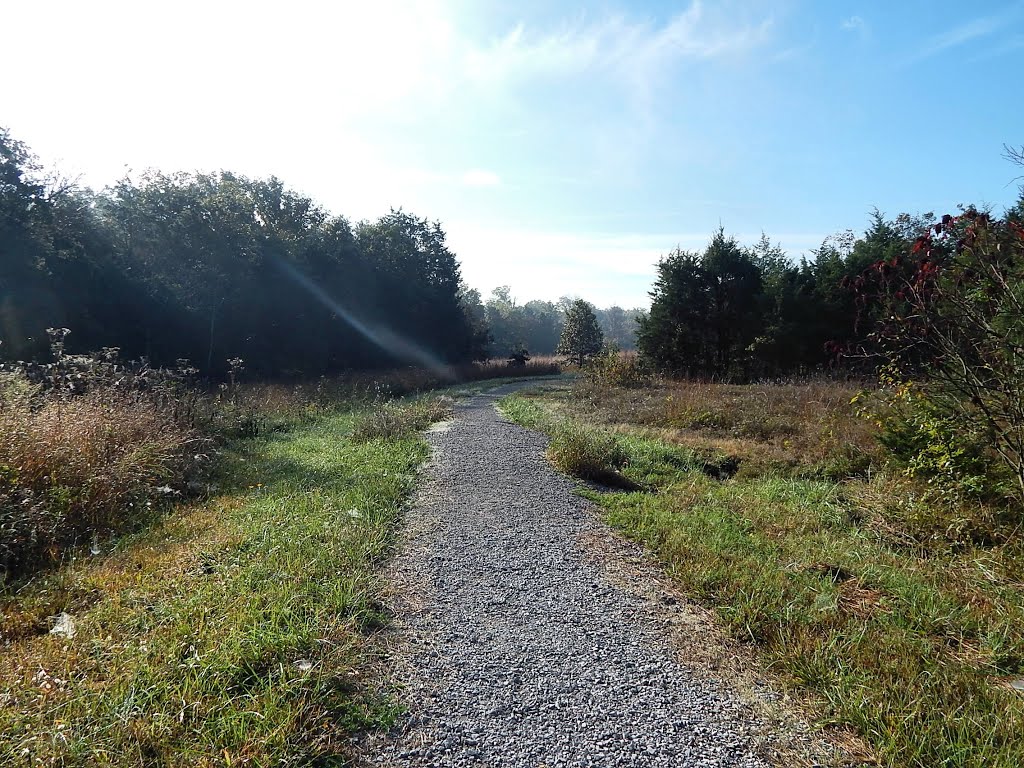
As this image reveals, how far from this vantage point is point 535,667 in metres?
2.54

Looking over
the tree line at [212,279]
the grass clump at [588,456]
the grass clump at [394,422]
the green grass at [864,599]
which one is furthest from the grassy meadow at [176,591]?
the tree line at [212,279]

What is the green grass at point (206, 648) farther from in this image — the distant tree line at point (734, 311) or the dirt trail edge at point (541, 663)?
the distant tree line at point (734, 311)

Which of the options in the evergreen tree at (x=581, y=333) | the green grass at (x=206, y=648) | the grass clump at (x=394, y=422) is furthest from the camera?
the evergreen tree at (x=581, y=333)

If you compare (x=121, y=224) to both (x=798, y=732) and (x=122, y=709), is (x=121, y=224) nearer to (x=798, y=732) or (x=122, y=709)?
Answer: (x=122, y=709)

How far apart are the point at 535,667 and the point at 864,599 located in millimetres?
2311

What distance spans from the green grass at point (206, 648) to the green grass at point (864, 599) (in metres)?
2.11

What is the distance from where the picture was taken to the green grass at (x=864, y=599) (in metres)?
2.14

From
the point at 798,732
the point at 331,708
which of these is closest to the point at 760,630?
the point at 798,732

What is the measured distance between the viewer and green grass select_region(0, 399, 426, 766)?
192 centimetres

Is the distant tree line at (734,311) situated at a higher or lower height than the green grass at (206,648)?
higher

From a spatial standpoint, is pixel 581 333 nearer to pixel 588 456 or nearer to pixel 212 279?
pixel 212 279

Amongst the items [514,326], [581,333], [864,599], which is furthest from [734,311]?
[514,326]

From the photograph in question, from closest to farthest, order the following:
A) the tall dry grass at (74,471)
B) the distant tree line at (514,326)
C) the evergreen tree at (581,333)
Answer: the tall dry grass at (74,471)
the evergreen tree at (581,333)
the distant tree line at (514,326)

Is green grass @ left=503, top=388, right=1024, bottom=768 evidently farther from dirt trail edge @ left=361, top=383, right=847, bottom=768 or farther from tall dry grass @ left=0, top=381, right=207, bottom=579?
tall dry grass @ left=0, top=381, right=207, bottom=579
